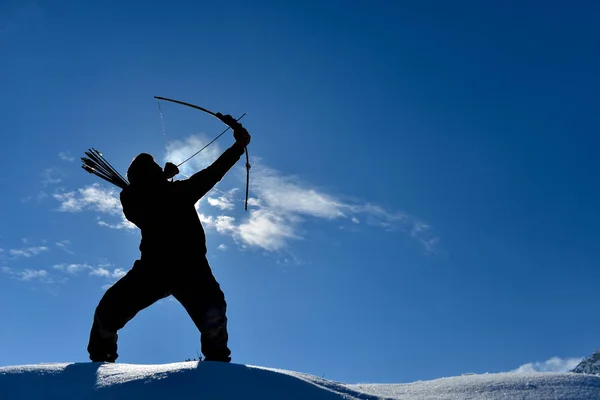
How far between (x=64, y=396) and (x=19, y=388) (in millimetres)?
386

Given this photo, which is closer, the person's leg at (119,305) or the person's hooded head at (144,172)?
the person's leg at (119,305)

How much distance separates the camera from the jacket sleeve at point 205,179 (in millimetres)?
6316

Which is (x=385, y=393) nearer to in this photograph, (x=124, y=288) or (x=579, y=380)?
(x=579, y=380)

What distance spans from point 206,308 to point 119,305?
861 millimetres

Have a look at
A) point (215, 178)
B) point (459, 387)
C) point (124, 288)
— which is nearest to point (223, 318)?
point (124, 288)

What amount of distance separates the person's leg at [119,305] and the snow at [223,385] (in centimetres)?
142

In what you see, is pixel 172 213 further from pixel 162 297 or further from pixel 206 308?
pixel 206 308

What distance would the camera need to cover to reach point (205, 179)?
6.34m

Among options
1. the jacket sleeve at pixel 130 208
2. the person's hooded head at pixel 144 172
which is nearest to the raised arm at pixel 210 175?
the person's hooded head at pixel 144 172

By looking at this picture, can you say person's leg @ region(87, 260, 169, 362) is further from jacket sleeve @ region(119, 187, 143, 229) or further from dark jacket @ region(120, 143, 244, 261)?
jacket sleeve @ region(119, 187, 143, 229)

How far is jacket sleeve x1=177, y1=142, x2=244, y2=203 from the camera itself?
632 cm

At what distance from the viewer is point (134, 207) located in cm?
629

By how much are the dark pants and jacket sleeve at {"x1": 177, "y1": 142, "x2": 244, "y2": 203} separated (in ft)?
2.77

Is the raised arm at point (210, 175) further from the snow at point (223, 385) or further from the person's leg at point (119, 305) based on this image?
the snow at point (223, 385)
